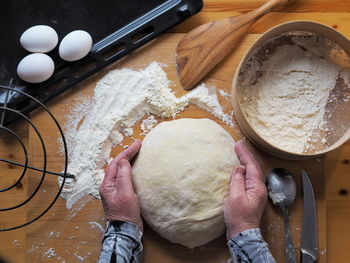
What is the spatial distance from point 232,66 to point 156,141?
28 cm

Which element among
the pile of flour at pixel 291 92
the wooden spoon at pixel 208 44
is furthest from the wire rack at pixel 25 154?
the pile of flour at pixel 291 92

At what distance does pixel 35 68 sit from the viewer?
106 centimetres

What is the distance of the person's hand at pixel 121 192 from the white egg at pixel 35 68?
0.27 meters

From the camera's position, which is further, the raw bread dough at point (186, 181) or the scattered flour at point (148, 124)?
the scattered flour at point (148, 124)

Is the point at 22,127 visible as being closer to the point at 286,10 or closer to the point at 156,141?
the point at 156,141

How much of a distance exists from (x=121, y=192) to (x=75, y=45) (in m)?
0.37

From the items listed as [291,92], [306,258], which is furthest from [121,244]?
[291,92]

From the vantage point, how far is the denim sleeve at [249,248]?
3.37 ft

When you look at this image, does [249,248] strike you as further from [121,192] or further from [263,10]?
[263,10]

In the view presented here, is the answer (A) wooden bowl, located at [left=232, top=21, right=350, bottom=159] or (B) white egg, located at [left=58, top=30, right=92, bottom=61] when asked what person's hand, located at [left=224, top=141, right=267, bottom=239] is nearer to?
(A) wooden bowl, located at [left=232, top=21, right=350, bottom=159]

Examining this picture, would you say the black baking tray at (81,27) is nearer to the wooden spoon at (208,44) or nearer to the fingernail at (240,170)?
the wooden spoon at (208,44)

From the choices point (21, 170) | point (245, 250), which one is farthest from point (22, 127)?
point (245, 250)

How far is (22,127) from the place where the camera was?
3.70 ft

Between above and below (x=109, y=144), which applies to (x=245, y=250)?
below
